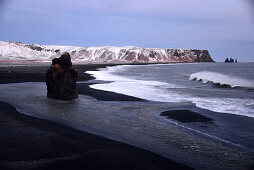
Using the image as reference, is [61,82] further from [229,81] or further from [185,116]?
[229,81]

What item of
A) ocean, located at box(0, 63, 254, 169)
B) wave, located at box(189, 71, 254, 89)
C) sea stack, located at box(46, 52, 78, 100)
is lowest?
ocean, located at box(0, 63, 254, 169)

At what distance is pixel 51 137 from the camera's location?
26.6ft

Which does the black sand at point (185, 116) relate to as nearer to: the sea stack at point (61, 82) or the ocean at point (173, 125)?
the ocean at point (173, 125)

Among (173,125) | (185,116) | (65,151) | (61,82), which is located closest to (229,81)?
(185,116)

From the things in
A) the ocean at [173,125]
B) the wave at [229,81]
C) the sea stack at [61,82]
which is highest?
the sea stack at [61,82]

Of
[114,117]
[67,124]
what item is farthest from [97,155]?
[114,117]

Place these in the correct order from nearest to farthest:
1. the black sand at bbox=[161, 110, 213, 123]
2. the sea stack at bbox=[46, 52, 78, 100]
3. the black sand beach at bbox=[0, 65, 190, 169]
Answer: the black sand beach at bbox=[0, 65, 190, 169] → the black sand at bbox=[161, 110, 213, 123] → the sea stack at bbox=[46, 52, 78, 100]

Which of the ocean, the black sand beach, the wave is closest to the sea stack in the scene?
the ocean

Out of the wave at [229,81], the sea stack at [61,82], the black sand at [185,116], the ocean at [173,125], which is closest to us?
the ocean at [173,125]

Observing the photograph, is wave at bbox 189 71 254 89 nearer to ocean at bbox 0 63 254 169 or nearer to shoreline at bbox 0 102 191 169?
ocean at bbox 0 63 254 169

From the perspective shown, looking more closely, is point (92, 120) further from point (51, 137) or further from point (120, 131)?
point (51, 137)

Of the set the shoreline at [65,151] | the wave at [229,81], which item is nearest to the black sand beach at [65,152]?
the shoreline at [65,151]

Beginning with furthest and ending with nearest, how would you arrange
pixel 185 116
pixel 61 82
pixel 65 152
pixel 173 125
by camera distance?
pixel 61 82 < pixel 185 116 < pixel 173 125 < pixel 65 152

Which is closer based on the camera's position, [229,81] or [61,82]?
[61,82]
